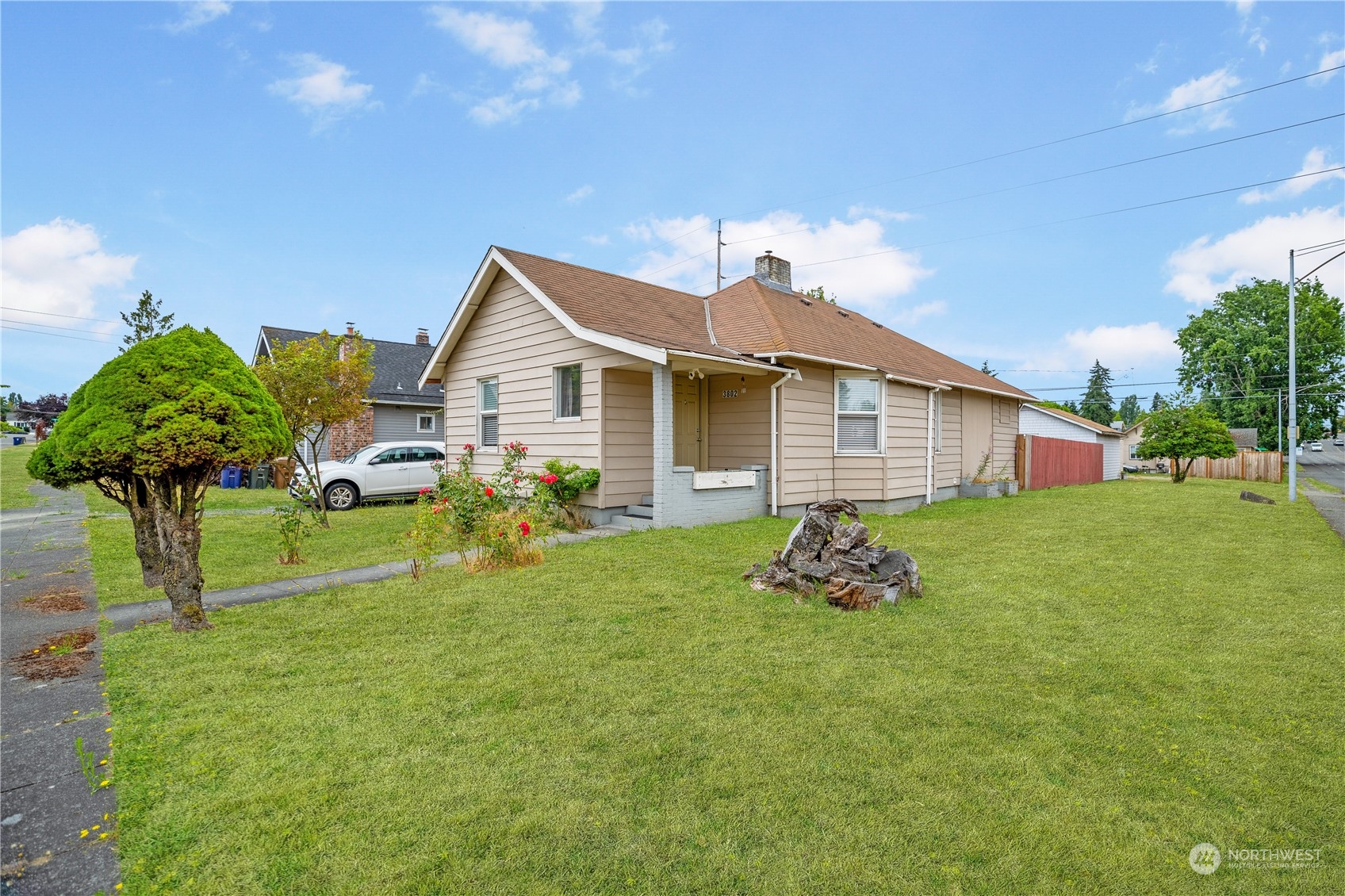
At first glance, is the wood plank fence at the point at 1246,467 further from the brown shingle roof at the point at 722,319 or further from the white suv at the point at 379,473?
the white suv at the point at 379,473

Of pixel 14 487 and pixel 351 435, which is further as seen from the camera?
pixel 351 435

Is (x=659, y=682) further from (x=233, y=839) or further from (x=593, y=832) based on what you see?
(x=233, y=839)

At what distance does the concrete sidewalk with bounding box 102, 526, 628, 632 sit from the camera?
573 cm

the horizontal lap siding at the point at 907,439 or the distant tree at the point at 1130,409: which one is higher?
the distant tree at the point at 1130,409

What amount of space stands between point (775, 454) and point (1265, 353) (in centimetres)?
5602

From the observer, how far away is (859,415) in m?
13.7

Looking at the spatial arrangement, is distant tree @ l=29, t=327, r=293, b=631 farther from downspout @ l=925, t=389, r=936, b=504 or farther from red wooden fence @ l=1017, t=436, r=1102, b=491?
red wooden fence @ l=1017, t=436, r=1102, b=491

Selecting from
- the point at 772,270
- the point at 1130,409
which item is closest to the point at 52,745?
the point at 772,270

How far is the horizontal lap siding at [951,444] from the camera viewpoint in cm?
1684

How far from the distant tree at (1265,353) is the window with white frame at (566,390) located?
56.2 metres

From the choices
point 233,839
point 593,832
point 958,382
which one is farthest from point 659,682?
point 958,382

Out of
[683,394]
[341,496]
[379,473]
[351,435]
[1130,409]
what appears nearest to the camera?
[683,394]

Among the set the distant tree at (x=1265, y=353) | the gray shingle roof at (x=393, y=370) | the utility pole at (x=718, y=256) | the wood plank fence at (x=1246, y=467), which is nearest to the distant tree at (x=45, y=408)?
the gray shingle roof at (x=393, y=370)

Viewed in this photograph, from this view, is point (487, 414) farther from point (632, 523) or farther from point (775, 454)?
point (775, 454)
